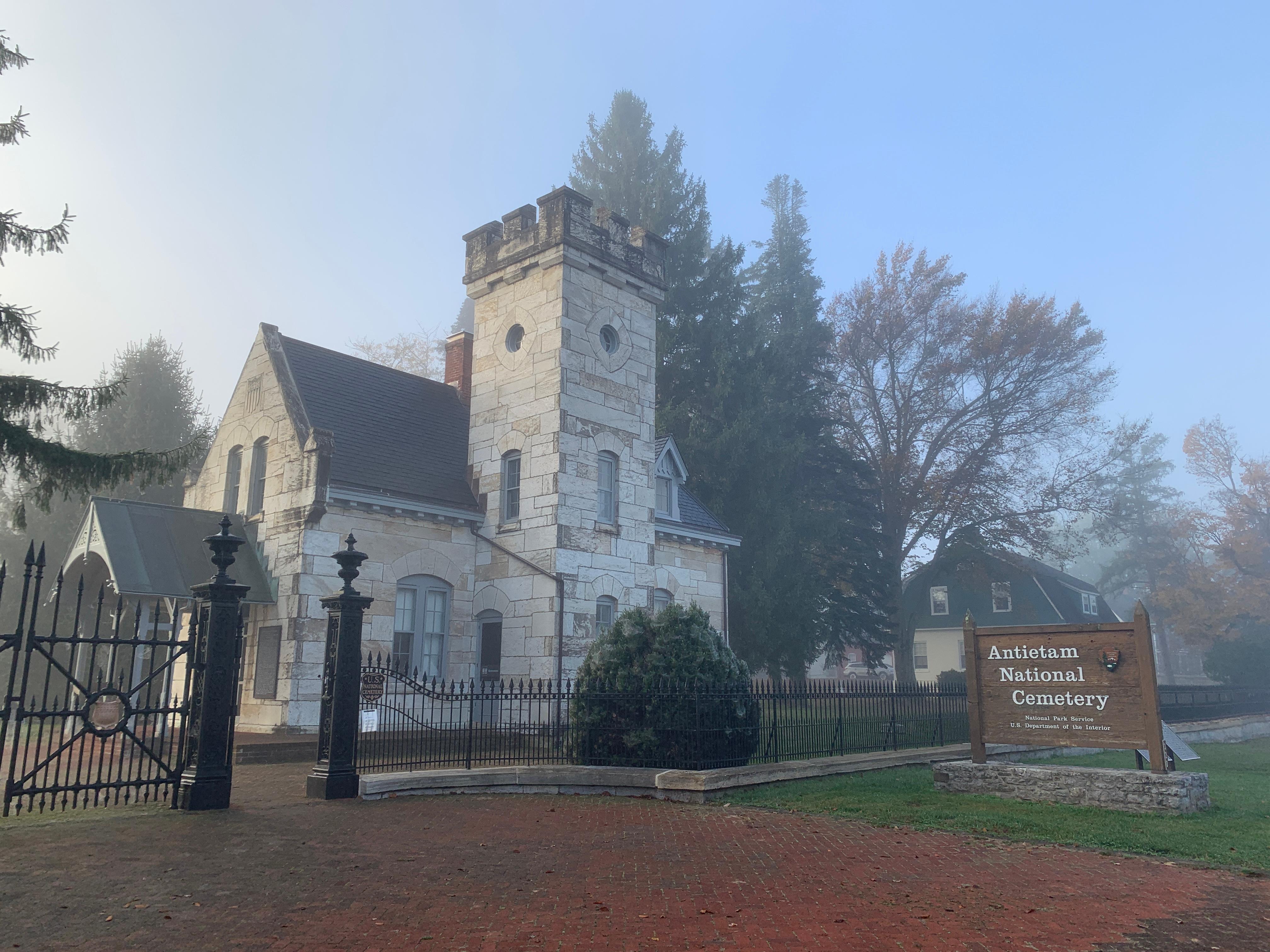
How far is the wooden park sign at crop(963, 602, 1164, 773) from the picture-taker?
35.0 feet

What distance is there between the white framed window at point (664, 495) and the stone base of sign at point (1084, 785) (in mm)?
12788

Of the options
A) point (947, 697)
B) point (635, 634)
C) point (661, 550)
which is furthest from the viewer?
point (661, 550)

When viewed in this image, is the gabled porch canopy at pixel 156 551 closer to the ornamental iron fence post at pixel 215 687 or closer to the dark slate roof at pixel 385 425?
the dark slate roof at pixel 385 425

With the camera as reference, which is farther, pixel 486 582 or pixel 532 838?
pixel 486 582

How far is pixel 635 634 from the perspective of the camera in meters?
12.8

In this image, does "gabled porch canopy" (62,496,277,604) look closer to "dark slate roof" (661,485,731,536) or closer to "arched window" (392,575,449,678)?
"arched window" (392,575,449,678)

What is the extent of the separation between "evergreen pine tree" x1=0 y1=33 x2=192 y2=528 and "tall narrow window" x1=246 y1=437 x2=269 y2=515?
613cm

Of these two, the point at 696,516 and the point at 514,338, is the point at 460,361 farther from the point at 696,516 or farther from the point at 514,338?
the point at 696,516

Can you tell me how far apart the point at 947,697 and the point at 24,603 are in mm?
14831

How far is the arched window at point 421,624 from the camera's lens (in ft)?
61.7

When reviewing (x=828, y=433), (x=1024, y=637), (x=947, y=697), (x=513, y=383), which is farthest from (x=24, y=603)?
(x=828, y=433)

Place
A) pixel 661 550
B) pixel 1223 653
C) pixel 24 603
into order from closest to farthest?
pixel 24 603 → pixel 661 550 → pixel 1223 653

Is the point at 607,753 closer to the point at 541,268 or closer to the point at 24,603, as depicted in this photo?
the point at 24,603

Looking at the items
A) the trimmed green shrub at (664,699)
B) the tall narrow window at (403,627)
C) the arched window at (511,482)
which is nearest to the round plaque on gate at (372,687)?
the trimmed green shrub at (664,699)
